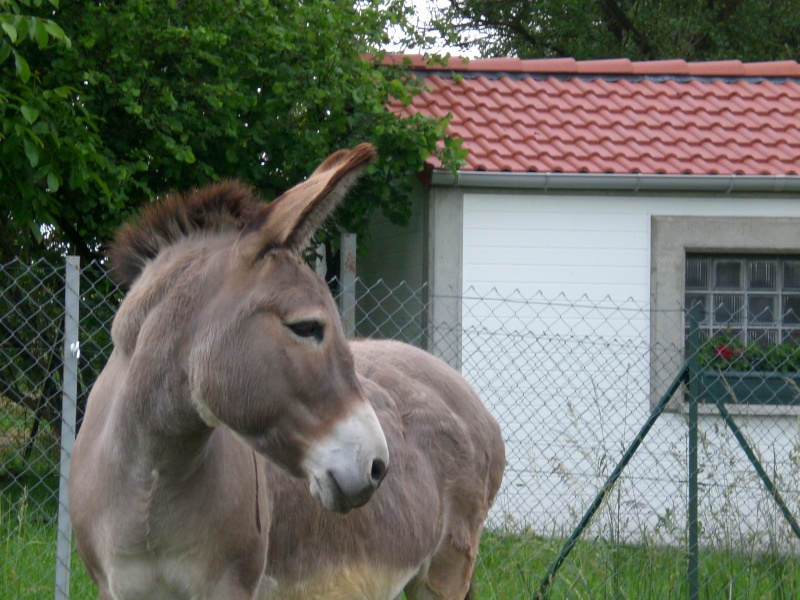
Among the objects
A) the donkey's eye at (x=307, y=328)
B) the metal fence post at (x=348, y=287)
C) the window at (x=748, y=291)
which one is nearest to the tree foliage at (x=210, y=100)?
the metal fence post at (x=348, y=287)

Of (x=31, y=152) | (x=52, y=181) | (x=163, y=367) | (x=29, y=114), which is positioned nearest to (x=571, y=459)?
(x=52, y=181)

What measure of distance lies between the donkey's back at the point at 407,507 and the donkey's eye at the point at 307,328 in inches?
33.0

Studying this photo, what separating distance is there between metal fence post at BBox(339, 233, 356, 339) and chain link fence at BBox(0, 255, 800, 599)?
0.53 ft

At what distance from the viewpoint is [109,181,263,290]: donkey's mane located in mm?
2773

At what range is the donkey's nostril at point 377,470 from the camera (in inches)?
92.7

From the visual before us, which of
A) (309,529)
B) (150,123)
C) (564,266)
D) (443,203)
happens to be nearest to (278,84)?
(150,123)

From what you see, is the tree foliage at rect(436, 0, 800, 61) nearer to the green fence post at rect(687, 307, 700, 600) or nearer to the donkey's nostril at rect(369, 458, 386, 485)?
the green fence post at rect(687, 307, 700, 600)

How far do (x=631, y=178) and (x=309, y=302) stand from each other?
21.4ft

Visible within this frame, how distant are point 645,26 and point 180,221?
58.5 feet

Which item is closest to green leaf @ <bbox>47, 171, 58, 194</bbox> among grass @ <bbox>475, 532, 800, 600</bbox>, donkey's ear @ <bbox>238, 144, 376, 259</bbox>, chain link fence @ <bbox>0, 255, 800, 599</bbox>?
chain link fence @ <bbox>0, 255, 800, 599</bbox>

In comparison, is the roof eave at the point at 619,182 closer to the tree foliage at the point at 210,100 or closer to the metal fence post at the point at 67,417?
the tree foliage at the point at 210,100

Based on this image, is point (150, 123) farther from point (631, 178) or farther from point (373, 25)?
point (631, 178)

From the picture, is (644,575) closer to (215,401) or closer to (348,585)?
(348,585)

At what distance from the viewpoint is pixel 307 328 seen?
2.44m
